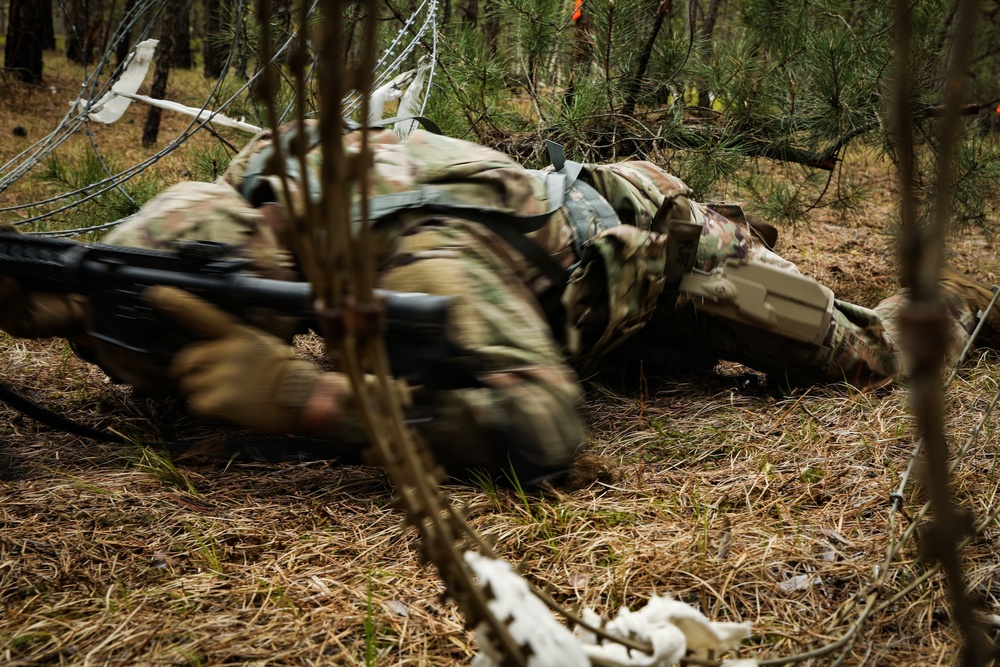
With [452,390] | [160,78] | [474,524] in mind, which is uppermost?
[160,78]

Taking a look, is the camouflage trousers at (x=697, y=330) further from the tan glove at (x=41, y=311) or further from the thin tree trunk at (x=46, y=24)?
the thin tree trunk at (x=46, y=24)

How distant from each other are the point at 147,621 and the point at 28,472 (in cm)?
77

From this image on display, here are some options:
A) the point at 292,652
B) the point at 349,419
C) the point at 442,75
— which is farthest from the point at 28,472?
the point at 442,75

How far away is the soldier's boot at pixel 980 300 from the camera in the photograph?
2916 millimetres

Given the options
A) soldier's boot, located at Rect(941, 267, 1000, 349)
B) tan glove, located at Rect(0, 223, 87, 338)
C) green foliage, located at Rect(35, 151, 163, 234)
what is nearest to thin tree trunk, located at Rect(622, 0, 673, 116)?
soldier's boot, located at Rect(941, 267, 1000, 349)

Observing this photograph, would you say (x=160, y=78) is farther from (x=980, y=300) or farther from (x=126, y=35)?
(x=980, y=300)

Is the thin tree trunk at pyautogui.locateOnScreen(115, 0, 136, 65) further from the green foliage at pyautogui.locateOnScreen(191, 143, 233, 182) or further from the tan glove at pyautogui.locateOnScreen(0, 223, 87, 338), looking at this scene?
the tan glove at pyautogui.locateOnScreen(0, 223, 87, 338)

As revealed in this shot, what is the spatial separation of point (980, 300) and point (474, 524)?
7.67ft

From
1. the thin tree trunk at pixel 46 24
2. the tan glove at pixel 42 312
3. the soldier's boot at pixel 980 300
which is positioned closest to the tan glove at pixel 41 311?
the tan glove at pixel 42 312

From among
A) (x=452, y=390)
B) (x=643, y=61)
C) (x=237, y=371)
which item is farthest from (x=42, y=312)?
(x=643, y=61)

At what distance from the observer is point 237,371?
1.67 meters

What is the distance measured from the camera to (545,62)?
3615mm

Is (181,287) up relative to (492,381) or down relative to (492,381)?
up

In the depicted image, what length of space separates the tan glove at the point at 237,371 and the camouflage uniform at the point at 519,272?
16 centimetres
